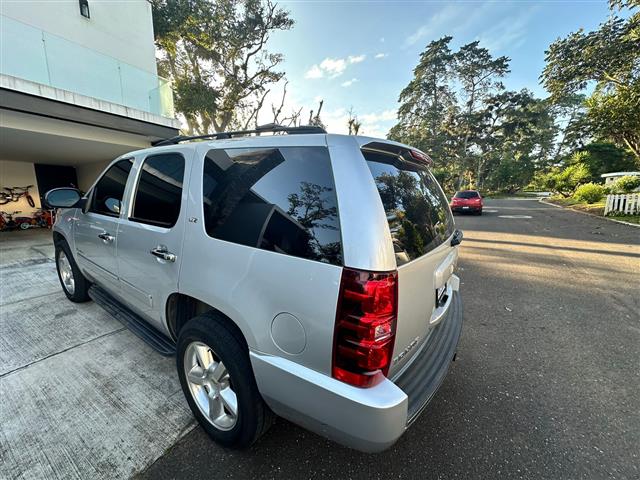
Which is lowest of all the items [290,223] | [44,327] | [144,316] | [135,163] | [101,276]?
[44,327]

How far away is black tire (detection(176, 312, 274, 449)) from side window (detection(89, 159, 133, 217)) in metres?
1.57

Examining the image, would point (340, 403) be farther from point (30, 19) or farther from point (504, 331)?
point (30, 19)

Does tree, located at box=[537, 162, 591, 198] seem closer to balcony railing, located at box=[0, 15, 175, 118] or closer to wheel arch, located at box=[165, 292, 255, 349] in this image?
balcony railing, located at box=[0, 15, 175, 118]

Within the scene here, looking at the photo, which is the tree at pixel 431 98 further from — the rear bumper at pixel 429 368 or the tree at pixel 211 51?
the rear bumper at pixel 429 368

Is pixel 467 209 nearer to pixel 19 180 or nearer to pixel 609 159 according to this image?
pixel 19 180

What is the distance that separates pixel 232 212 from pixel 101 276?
2211 millimetres

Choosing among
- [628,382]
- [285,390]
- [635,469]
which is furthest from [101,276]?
[628,382]

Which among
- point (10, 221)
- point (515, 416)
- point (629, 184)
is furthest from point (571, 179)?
point (10, 221)

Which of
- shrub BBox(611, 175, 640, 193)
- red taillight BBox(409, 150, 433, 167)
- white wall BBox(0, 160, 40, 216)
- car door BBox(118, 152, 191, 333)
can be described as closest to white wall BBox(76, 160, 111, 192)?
white wall BBox(0, 160, 40, 216)

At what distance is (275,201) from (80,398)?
2.27 meters

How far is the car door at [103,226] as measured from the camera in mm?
2500

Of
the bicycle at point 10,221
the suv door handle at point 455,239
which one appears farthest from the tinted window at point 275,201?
the bicycle at point 10,221

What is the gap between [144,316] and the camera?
2.40 metres

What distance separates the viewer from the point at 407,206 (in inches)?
61.9
